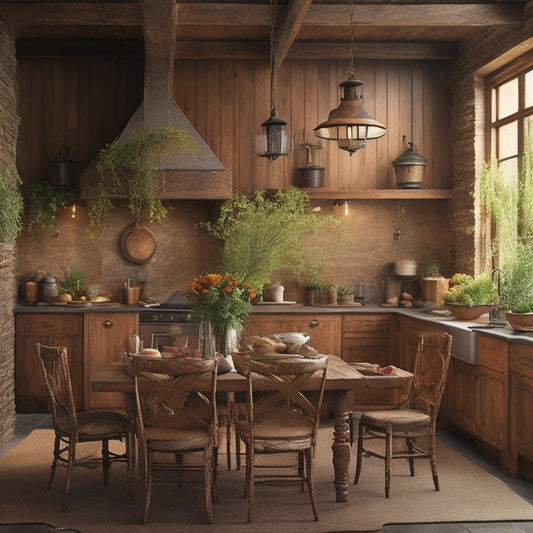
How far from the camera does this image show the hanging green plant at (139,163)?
6.78m

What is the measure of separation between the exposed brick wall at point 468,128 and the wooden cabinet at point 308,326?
152 centimetres

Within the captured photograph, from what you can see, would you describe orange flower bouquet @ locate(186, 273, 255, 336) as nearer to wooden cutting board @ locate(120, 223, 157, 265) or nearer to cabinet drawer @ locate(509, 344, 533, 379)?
cabinet drawer @ locate(509, 344, 533, 379)

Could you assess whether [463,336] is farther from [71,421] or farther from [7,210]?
[7,210]

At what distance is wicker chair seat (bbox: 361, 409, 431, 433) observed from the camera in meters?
4.48

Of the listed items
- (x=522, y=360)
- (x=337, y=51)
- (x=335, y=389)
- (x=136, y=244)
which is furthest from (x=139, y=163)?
(x=522, y=360)

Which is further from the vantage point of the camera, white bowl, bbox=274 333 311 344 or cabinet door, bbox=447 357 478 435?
cabinet door, bbox=447 357 478 435

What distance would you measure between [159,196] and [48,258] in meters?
1.72

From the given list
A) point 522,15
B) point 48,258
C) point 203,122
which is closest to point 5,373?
point 48,258

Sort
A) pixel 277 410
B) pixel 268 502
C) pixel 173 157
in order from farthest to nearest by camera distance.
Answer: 1. pixel 173 157
2. pixel 268 502
3. pixel 277 410

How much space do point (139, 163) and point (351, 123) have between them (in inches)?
115

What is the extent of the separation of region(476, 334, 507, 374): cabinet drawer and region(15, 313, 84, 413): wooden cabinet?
3.84 m

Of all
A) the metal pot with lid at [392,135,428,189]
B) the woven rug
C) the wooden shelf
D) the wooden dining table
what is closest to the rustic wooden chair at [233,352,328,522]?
the wooden dining table

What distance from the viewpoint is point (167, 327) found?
7.12 m

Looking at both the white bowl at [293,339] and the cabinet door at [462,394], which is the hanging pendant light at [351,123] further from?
the cabinet door at [462,394]
